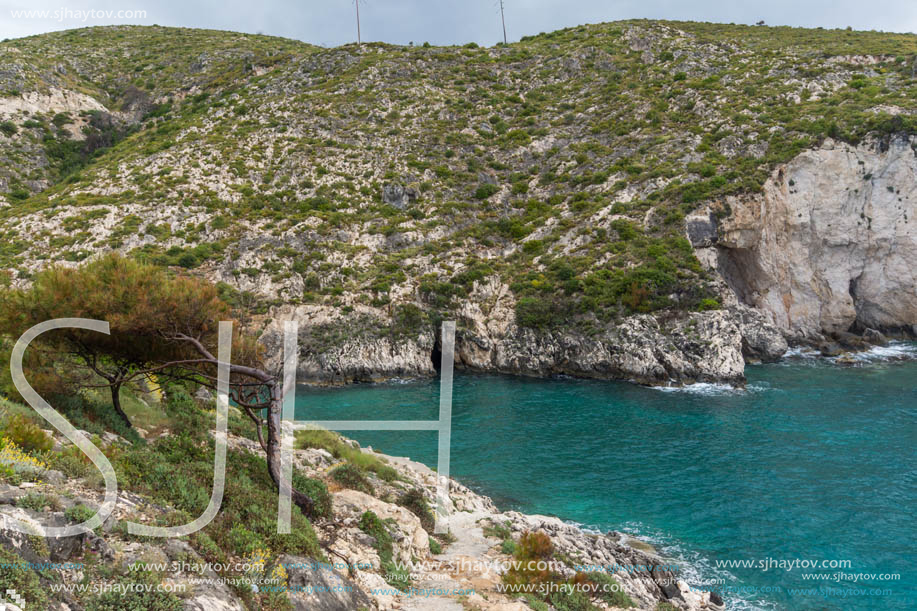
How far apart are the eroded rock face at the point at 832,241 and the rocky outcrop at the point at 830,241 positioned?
7cm

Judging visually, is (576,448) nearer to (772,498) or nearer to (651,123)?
(772,498)

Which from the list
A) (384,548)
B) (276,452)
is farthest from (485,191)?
(384,548)

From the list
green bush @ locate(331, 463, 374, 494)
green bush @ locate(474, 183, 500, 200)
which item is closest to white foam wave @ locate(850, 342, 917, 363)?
green bush @ locate(474, 183, 500, 200)

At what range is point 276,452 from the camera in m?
9.51

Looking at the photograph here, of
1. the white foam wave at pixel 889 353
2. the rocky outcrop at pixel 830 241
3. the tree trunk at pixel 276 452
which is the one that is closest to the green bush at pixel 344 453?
the tree trunk at pixel 276 452

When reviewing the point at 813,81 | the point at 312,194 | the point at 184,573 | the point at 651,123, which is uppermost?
the point at 813,81

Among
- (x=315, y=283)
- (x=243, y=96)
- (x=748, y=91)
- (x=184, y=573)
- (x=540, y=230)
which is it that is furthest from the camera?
(x=243, y=96)

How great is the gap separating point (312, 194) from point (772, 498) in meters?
48.1

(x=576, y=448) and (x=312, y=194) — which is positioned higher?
(x=312, y=194)

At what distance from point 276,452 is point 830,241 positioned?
49.1 metres

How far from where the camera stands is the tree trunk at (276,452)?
367 inches

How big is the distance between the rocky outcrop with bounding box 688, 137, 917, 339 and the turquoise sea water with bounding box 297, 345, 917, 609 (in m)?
9.27

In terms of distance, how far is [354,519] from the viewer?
32.1ft

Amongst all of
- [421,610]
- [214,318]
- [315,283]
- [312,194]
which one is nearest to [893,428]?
[421,610]
